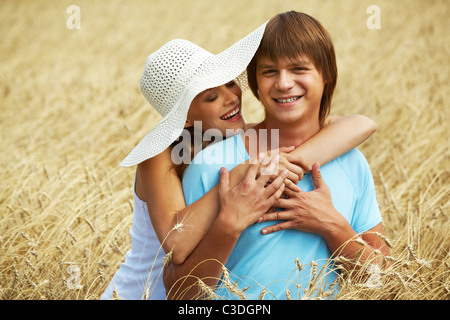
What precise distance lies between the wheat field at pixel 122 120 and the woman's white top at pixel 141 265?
13 centimetres

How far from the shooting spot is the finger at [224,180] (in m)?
2.13

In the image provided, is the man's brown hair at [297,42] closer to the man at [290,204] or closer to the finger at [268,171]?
the man at [290,204]

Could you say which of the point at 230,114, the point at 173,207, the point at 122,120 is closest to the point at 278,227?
the point at 173,207

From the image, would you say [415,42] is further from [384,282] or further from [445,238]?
[384,282]

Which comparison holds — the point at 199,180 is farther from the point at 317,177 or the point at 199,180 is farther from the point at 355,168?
the point at 355,168

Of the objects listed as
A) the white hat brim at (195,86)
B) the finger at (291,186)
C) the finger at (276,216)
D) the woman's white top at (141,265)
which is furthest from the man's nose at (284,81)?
the woman's white top at (141,265)

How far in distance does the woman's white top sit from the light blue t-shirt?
0.35m

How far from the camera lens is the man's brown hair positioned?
2184 mm

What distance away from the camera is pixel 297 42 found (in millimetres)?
2188

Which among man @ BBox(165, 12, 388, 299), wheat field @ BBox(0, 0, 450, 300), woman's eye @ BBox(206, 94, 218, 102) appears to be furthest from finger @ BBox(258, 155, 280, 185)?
wheat field @ BBox(0, 0, 450, 300)

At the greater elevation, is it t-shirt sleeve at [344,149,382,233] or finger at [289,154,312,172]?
finger at [289,154,312,172]

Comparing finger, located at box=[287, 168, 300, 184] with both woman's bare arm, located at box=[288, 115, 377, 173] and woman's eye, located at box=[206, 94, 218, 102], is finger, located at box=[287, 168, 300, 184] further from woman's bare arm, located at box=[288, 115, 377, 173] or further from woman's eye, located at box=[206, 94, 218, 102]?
woman's eye, located at box=[206, 94, 218, 102]

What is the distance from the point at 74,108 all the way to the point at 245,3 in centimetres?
479

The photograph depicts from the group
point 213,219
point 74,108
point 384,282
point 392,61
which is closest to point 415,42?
point 392,61
